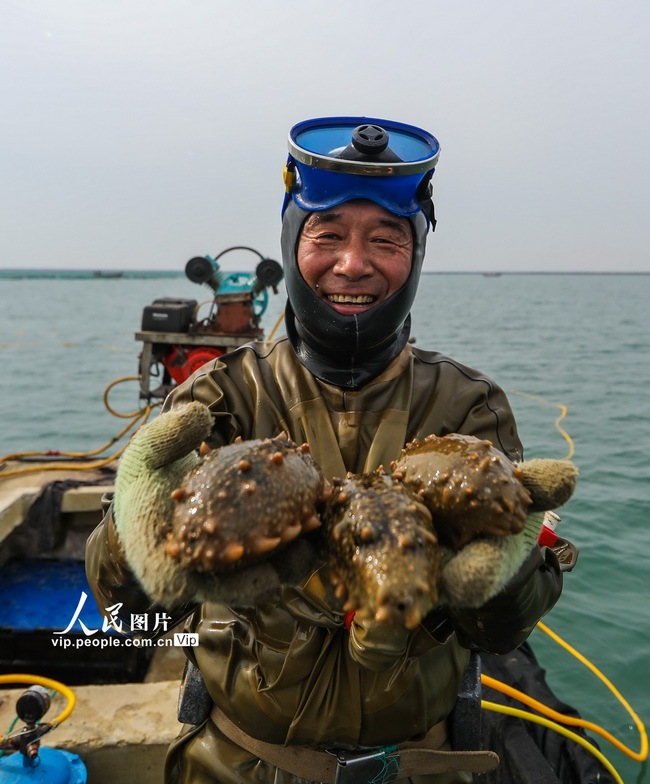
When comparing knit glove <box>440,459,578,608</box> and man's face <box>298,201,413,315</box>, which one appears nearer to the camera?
knit glove <box>440,459,578,608</box>

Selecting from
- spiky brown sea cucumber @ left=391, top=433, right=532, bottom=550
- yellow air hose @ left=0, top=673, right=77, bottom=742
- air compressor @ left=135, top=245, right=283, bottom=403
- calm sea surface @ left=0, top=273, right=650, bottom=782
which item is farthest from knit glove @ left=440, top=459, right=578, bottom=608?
air compressor @ left=135, top=245, right=283, bottom=403

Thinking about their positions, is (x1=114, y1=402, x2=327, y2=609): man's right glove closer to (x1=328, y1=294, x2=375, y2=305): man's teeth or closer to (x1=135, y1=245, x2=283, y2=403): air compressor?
(x1=328, y1=294, x2=375, y2=305): man's teeth

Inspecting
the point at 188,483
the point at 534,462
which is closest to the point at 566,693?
the point at 534,462

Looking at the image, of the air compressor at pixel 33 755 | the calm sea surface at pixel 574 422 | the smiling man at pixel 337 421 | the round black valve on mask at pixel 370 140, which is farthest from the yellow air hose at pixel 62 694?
the calm sea surface at pixel 574 422

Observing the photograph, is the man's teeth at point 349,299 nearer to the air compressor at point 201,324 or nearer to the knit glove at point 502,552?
the knit glove at point 502,552

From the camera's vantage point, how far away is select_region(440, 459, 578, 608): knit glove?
1444 millimetres

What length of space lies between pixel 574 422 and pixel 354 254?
618 inches

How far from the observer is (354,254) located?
7.43ft

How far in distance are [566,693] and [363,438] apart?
5504 millimetres

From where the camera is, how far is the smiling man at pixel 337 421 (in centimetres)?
207

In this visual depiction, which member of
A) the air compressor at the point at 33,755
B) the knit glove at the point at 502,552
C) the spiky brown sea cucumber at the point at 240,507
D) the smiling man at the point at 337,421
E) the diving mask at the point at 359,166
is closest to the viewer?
the spiky brown sea cucumber at the point at 240,507

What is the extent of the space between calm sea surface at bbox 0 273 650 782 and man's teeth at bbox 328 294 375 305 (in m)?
5.12

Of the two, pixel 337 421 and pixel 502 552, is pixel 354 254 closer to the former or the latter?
pixel 337 421

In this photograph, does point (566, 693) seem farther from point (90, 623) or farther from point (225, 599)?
point (225, 599)
